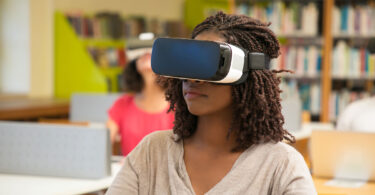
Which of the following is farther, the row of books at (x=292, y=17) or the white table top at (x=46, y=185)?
the row of books at (x=292, y=17)

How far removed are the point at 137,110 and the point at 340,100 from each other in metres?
3.22

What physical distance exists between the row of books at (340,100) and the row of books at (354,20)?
2.02 ft

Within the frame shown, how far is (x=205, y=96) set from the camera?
1359 millimetres

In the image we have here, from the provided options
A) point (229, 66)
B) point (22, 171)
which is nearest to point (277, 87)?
point (229, 66)

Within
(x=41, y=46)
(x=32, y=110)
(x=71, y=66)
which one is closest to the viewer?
(x=32, y=110)

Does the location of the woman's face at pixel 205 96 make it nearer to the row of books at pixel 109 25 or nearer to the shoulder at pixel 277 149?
the shoulder at pixel 277 149

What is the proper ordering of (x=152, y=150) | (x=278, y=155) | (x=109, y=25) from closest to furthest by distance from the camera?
(x=278, y=155) < (x=152, y=150) < (x=109, y=25)

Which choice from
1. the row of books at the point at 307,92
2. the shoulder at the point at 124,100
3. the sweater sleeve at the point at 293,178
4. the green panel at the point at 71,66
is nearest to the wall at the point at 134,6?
the green panel at the point at 71,66

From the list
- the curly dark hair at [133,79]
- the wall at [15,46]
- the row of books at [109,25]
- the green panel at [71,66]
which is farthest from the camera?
the row of books at [109,25]

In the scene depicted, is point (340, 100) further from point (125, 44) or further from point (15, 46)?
point (15, 46)

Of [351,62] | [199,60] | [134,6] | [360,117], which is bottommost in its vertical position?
[360,117]

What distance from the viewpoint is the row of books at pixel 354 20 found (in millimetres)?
5758

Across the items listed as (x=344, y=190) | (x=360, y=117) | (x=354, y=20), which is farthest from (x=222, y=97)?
(x=354, y=20)

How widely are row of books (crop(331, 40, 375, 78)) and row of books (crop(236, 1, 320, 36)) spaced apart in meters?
0.32
